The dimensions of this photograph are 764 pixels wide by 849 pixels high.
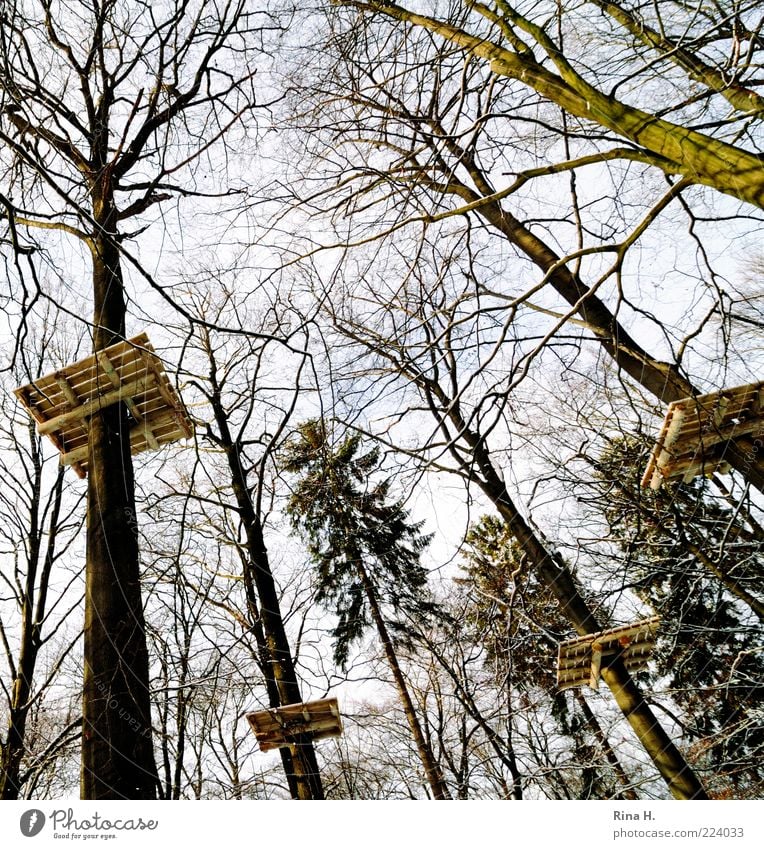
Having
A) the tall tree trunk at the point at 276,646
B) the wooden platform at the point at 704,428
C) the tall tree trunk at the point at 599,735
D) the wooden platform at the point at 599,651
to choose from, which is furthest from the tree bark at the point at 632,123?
the tall tree trunk at the point at 599,735

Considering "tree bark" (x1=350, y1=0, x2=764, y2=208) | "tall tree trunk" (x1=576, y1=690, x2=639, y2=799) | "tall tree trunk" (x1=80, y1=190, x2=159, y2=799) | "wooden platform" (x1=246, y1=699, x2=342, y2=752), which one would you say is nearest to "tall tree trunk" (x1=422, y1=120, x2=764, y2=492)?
"tree bark" (x1=350, y1=0, x2=764, y2=208)

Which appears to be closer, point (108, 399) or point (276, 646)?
point (108, 399)

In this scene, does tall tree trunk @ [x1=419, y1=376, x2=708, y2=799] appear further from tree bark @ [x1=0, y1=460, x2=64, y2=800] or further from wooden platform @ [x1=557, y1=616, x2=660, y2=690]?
tree bark @ [x1=0, y1=460, x2=64, y2=800]

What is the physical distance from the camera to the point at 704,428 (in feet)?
8.84

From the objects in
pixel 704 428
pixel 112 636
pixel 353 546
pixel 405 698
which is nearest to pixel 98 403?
pixel 112 636

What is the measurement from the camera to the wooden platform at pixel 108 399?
2512mm

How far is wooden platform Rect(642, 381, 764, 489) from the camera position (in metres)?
2.53

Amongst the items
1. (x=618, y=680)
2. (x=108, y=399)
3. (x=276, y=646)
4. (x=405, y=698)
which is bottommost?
(x=618, y=680)

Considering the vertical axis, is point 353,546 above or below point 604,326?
below

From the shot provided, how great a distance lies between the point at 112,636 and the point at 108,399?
978 millimetres

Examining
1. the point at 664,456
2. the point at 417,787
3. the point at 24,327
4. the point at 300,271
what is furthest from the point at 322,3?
the point at 417,787

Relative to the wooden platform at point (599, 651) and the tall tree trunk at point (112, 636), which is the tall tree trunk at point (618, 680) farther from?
the tall tree trunk at point (112, 636)

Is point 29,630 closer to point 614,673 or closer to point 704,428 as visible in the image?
point 614,673
